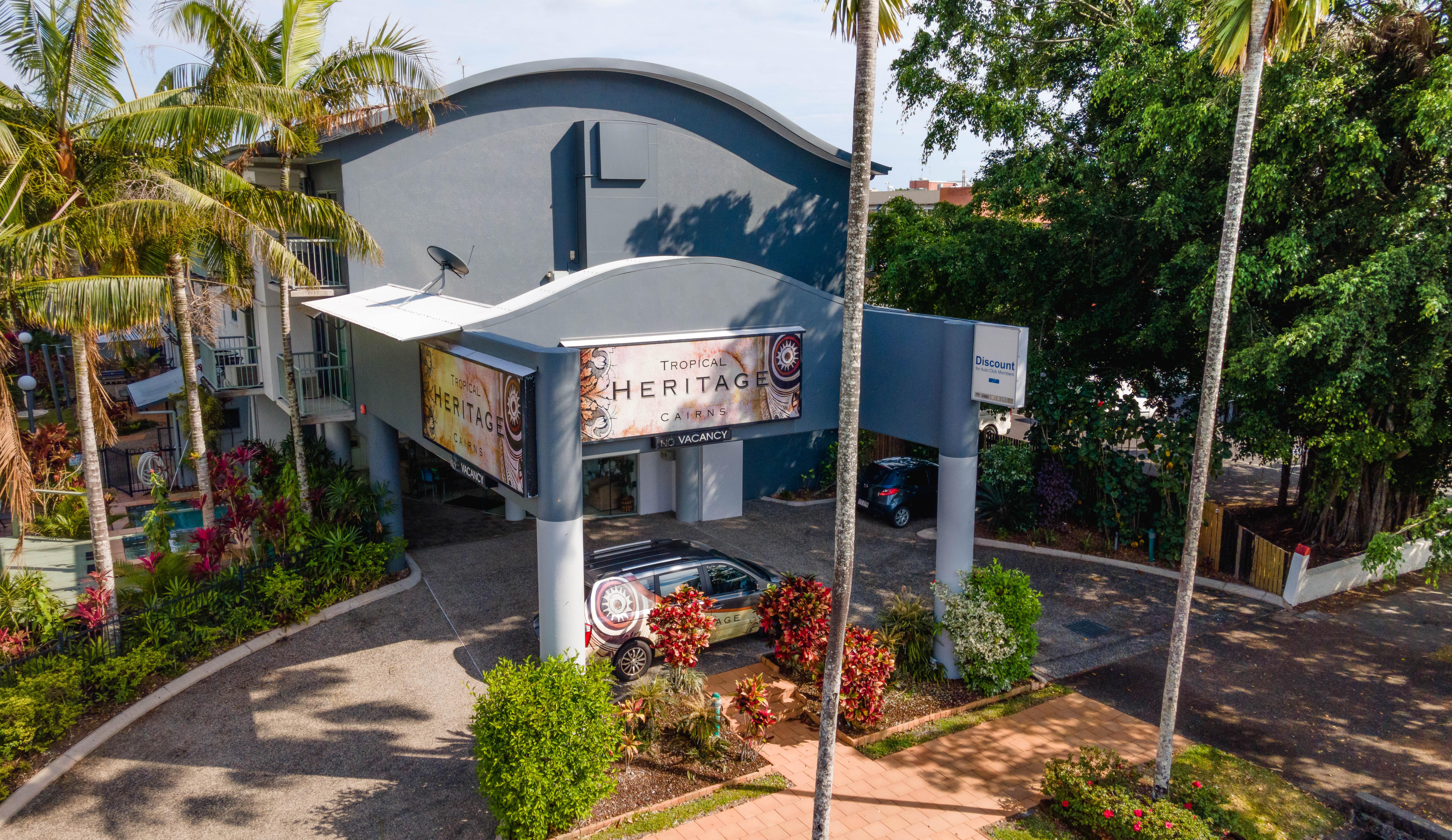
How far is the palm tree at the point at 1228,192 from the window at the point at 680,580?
613cm

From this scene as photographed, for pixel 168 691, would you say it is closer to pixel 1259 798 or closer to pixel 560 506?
pixel 560 506

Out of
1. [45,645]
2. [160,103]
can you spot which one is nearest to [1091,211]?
[160,103]

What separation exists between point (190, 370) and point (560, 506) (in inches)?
326

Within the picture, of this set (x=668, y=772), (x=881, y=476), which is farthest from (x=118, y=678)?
(x=881, y=476)

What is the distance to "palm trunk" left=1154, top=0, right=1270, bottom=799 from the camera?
8281mm

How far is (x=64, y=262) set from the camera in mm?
11195

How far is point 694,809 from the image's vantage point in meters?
9.64

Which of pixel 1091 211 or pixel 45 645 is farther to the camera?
pixel 1091 211

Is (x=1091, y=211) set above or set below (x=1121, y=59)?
below

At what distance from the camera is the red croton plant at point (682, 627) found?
1075cm

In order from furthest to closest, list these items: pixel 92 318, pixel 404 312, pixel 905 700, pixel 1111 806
A: pixel 404 312 < pixel 905 700 < pixel 92 318 < pixel 1111 806

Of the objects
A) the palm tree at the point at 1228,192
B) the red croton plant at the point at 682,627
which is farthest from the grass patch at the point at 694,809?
the palm tree at the point at 1228,192

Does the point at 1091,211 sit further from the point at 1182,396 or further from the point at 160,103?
the point at 160,103

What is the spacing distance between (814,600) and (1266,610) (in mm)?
8932
